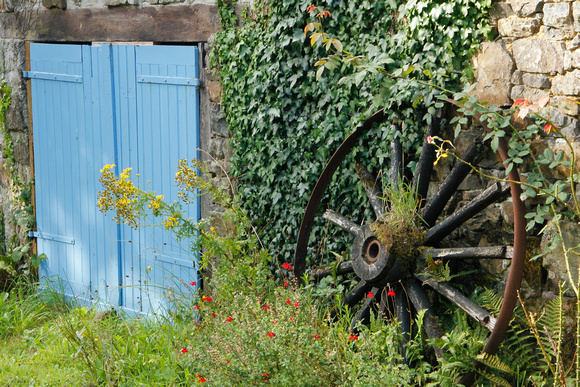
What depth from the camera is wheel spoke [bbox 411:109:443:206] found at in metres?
3.64

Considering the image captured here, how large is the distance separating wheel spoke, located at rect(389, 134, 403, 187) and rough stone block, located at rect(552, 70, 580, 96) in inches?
36.2

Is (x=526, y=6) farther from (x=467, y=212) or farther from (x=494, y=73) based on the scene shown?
(x=467, y=212)

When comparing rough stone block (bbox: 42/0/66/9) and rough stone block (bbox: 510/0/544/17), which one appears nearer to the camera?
rough stone block (bbox: 510/0/544/17)

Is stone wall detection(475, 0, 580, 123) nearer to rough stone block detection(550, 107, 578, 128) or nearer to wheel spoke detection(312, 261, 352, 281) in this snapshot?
rough stone block detection(550, 107, 578, 128)

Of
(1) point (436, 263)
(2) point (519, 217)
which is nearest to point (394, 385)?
(1) point (436, 263)

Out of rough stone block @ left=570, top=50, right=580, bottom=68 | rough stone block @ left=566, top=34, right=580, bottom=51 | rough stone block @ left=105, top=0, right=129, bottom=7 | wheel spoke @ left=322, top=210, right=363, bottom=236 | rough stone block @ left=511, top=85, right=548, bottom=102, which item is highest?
rough stone block @ left=105, top=0, right=129, bottom=7

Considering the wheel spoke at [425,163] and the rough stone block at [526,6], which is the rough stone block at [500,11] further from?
the wheel spoke at [425,163]

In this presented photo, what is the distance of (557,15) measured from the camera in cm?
312

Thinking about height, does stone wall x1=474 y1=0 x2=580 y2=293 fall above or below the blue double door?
above

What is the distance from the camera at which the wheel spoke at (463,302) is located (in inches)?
126

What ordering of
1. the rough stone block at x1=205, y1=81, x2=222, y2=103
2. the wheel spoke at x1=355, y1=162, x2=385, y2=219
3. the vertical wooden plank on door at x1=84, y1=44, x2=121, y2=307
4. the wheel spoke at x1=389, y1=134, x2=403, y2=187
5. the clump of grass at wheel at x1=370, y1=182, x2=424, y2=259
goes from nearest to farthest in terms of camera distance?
1. the clump of grass at wheel at x1=370, y1=182, x2=424, y2=259
2. the wheel spoke at x1=389, y1=134, x2=403, y2=187
3. the wheel spoke at x1=355, y1=162, x2=385, y2=219
4. the rough stone block at x1=205, y1=81, x2=222, y2=103
5. the vertical wooden plank on door at x1=84, y1=44, x2=121, y2=307

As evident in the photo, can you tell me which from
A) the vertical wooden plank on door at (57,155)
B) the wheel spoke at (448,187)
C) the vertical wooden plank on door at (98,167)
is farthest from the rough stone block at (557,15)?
the vertical wooden plank on door at (57,155)

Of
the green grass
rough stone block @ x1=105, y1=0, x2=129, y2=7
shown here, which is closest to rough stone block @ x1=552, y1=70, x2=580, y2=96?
the green grass

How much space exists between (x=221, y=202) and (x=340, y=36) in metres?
1.46
